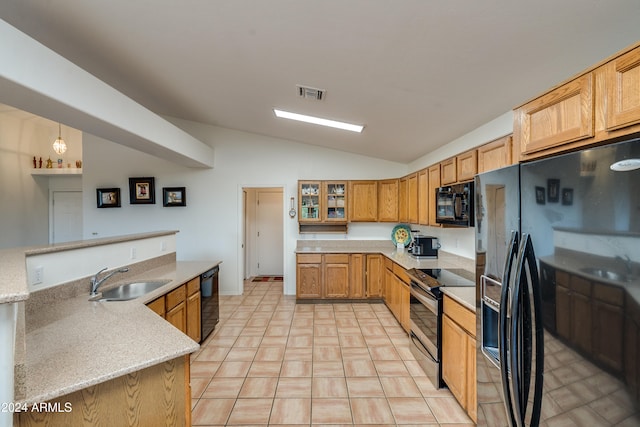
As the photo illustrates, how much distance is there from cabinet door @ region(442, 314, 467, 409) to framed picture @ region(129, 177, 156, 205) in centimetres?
499

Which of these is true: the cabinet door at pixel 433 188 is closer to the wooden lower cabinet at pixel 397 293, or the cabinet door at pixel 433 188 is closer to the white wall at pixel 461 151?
the white wall at pixel 461 151

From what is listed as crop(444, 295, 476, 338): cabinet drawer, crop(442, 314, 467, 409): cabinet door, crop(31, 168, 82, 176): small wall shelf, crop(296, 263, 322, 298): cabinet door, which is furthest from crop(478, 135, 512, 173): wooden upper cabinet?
crop(31, 168, 82, 176): small wall shelf

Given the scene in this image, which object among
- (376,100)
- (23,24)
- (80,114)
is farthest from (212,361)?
(23,24)

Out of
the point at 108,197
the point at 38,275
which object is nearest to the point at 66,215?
the point at 108,197

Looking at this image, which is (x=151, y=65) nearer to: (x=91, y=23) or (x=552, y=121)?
(x=91, y=23)

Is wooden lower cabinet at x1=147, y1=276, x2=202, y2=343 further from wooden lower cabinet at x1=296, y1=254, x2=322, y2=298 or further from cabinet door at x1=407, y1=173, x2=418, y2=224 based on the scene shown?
cabinet door at x1=407, y1=173, x2=418, y2=224

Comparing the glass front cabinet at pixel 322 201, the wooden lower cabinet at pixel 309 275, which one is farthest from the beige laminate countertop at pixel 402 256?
the glass front cabinet at pixel 322 201

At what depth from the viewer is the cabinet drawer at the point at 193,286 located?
272 cm

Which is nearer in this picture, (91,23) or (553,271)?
(553,271)

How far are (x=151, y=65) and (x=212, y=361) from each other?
9.78 ft

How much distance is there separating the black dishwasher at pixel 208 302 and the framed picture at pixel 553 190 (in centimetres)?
304

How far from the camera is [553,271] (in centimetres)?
102

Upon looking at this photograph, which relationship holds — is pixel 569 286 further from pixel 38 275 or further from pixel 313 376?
pixel 38 275

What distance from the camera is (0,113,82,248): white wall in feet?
16.8
